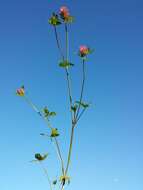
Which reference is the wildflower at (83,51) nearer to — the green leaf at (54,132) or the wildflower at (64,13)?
the wildflower at (64,13)

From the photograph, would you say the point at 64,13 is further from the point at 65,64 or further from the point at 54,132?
the point at 54,132

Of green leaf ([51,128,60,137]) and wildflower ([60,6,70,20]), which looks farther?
wildflower ([60,6,70,20])

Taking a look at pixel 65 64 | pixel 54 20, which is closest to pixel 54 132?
pixel 65 64

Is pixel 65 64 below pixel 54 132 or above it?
above

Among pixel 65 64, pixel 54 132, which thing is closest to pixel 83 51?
pixel 65 64

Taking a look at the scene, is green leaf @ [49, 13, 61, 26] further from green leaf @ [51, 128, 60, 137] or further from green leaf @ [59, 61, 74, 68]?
green leaf @ [51, 128, 60, 137]

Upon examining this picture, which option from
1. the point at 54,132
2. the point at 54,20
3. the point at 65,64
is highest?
the point at 54,20

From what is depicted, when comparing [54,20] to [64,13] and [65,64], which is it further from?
[65,64]

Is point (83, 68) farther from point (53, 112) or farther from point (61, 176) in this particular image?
point (61, 176)

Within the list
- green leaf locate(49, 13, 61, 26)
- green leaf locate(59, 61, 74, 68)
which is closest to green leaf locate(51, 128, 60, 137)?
green leaf locate(59, 61, 74, 68)

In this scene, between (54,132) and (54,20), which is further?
(54,20)

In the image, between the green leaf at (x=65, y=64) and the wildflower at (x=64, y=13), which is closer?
the green leaf at (x=65, y=64)

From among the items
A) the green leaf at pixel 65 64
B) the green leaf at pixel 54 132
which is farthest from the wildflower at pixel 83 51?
the green leaf at pixel 54 132
